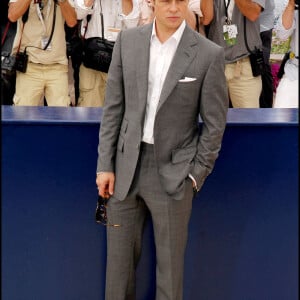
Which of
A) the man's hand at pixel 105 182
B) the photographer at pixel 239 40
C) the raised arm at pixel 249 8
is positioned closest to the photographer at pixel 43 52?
the photographer at pixel 239 40

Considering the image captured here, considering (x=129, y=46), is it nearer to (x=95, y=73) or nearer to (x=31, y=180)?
(x=31, y=180)

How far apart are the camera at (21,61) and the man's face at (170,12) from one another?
153 cm

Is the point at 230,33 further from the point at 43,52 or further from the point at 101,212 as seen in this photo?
the point at 101,212

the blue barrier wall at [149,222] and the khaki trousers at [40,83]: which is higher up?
the khaki trousers at [40,83]

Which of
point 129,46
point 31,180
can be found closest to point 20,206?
point 31,180

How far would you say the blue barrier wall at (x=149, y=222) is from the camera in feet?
6.34

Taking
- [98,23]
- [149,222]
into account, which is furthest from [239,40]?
[149,222]

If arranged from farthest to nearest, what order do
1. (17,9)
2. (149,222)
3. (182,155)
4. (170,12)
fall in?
(17,9)
(149,222)
(182,155)
(170,12)

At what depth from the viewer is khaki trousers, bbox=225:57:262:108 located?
3.06 meters

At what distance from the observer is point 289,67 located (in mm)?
3037

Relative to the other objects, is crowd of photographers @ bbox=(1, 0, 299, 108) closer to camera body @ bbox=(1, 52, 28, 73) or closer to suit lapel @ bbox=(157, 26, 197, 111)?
camera body @ bbox=(1, 52, 28, 73)

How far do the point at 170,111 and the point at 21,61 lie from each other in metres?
1.60

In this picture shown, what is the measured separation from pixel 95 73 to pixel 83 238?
132cm

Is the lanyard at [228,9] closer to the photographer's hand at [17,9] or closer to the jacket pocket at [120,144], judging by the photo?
the photographer's hand at [17,9]
